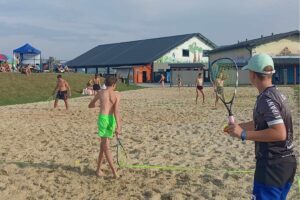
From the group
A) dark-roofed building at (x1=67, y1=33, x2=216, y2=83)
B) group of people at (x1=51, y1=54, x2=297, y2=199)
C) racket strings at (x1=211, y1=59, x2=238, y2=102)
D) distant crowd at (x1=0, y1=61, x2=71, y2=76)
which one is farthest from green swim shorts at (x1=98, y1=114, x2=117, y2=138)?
dark-roofed building at (x1=67, y1=33, x2=216, y2=83)

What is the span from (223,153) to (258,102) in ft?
16.6

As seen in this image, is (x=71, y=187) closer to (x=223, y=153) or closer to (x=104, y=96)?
(x=104, y=96)

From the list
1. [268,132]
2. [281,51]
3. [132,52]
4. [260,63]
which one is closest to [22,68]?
[281,51]

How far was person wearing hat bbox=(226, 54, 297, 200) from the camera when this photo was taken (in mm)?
3215

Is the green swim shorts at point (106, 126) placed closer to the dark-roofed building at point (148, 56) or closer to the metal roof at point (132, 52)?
the dark-roofed building at point (148, 56)

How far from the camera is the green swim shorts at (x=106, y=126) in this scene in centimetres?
646

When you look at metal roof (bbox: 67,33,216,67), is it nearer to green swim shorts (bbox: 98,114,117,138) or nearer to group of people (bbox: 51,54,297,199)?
green swim shorts (bbox: 98,114,117,138)

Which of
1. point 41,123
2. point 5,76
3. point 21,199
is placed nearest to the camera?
point 21,199

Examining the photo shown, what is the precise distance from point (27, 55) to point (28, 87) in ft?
44.9

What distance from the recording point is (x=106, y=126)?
21.3 feet

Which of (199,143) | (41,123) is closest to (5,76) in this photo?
(41,123)

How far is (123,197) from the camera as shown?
5734mm

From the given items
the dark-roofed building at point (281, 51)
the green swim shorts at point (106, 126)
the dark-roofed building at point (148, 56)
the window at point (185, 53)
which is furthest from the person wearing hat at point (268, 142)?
the window at point (185, 53)

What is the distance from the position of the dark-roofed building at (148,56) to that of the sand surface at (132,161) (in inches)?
1803
